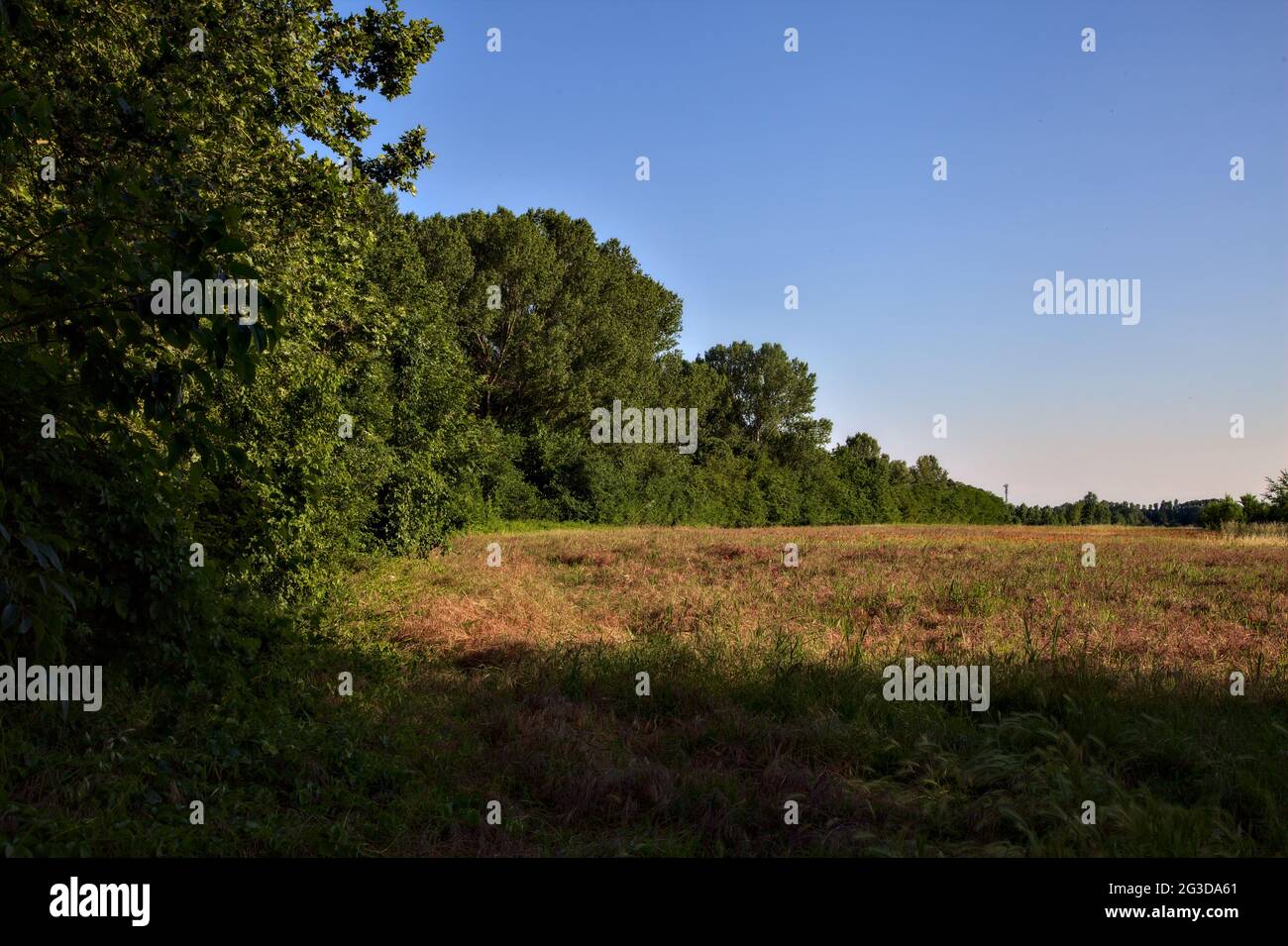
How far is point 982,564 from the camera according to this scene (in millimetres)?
18656

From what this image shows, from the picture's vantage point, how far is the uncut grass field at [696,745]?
16.2 ft

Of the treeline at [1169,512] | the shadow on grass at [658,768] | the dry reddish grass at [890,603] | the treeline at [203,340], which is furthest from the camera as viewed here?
the treeline at [1169,512]

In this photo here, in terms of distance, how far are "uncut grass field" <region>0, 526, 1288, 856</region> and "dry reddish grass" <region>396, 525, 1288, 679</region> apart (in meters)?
0.11

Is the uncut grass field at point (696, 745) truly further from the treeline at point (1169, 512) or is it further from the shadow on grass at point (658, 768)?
the treeline at point (1169, 512)

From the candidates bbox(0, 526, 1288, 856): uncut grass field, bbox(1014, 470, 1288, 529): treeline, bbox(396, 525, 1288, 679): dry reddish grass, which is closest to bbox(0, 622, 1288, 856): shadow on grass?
bbox(0, 526, 1288, 856): uncut grass field

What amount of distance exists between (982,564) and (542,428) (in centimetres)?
2807

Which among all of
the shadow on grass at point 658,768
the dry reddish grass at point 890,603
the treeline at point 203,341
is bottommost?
the shadow on grass at point 658,768

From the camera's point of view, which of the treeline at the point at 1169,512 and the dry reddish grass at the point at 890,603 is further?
the treeline at the point at 1169,512

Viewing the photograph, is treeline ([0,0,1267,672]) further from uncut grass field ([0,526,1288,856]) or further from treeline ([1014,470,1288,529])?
treeline ([1014,470,1288,529])

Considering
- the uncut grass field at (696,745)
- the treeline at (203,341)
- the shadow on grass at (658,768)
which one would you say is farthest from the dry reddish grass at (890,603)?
the treeline at (203,341)

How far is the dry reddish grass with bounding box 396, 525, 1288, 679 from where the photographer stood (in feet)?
32.7

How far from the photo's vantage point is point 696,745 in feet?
22.2

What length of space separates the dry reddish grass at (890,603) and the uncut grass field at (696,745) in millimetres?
106
